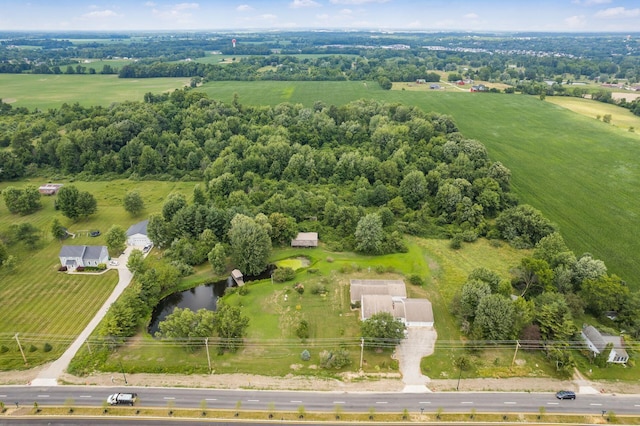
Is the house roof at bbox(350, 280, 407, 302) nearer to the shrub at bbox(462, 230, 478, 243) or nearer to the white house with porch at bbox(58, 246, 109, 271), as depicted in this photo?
the shrub at bbox(462, 230, 478, 243)

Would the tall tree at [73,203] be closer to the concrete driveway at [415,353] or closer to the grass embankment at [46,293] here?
the grass embankment at [46,293]

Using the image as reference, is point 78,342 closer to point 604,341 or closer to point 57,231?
point 57,231

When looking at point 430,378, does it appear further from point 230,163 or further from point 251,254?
point 230,163

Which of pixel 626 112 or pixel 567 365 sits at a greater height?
pixel 626 112

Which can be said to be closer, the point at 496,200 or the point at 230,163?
the point at 496,200

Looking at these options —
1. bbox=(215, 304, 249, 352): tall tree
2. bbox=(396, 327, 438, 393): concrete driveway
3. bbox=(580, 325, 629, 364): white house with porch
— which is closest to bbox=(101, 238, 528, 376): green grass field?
bbox=(215, 304, 249, 352): tall tree

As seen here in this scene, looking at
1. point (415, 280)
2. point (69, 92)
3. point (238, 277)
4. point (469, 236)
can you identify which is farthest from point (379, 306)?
point (69, 92)

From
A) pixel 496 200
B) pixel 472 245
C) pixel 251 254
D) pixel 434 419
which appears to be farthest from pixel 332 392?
pixel 496 200
